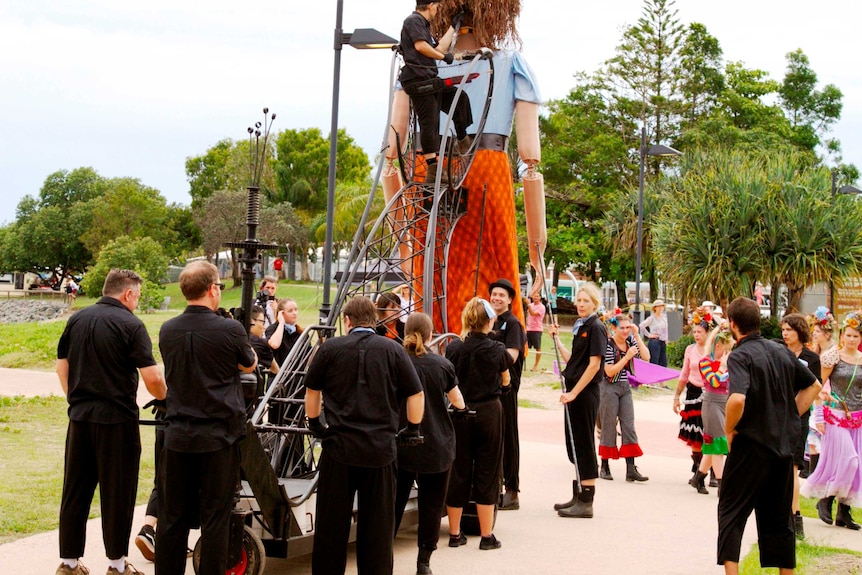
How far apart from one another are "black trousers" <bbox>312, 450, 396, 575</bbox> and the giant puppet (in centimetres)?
369

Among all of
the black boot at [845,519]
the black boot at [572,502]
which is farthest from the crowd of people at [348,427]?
the black boot at [845,519]

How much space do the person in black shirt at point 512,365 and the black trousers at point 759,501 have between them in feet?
7.00

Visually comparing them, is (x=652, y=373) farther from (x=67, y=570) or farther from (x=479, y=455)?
(x=67, y=570)

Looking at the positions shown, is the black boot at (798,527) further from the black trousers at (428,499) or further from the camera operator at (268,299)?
the camera operator at (268,299)

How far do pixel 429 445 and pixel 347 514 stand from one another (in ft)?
3.17

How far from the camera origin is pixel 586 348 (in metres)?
7.73

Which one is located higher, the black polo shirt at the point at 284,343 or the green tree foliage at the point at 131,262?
the green tree foliage at the point at 131,262

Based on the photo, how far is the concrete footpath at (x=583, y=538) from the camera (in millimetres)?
6160

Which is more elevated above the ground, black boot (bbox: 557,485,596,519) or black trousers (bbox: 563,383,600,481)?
black trousers (bbox: 563,383,600,481)

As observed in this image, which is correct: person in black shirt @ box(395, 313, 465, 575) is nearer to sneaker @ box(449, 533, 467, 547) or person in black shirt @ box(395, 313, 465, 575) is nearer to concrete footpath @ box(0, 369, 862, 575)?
concrete footpath @ box(0, 369, 862, 575)

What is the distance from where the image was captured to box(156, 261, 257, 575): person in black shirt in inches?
188

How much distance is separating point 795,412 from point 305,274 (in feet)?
180

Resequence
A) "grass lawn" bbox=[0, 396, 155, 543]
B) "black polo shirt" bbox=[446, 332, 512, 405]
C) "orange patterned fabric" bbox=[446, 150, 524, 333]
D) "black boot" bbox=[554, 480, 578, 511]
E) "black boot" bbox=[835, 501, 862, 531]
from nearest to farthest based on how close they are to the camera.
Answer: "black polo shirt" bbox=[446, 332, 512, 405], "grass lawn" bbox=[0, 396, 155, 543], "black boot" bbox=[835, 501, 862, 531], "black boot" bbox=[554, 480, 578, 511], "orange patterned fabric" bbox=[446, 150, 524, 333]

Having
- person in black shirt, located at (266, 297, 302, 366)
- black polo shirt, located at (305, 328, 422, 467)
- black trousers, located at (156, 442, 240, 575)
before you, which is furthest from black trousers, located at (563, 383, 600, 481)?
black trousers, located at (156, 442, 240, 575)
